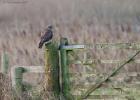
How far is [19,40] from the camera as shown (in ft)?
50.0

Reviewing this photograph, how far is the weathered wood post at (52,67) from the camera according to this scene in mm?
10508

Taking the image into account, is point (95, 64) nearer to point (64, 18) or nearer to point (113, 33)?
point (113, 33)

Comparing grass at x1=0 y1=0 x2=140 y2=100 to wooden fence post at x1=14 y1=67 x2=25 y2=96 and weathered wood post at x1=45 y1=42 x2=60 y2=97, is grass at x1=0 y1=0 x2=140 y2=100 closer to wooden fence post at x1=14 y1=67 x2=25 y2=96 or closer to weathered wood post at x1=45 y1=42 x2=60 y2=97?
weathered wood post at x1=45 y1=42 x2=60 y2=97

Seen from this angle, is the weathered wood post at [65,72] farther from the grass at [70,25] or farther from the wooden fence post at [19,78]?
the wooden fence post at [19,78]

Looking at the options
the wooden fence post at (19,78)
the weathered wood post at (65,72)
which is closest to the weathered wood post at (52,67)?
the weathered wood post at (65,72)

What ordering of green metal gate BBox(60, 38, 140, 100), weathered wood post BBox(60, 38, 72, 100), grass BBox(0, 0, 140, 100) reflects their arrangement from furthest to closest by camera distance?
grass BBox(0, 0, 140, 100), weathered wood post BBox(60, 38, 72, 100), green metal gate BBox(60, 38, 140, 100)

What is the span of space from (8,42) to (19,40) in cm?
28

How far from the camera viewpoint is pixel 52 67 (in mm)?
10523

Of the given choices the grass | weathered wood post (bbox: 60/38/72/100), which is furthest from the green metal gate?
the grass

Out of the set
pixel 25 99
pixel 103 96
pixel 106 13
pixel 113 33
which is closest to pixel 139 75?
pixel 103 96

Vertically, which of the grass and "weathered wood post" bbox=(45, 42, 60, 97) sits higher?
the grass

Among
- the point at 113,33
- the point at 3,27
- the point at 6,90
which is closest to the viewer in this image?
the point at 6,90

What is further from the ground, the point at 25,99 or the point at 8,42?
the point at 8,42

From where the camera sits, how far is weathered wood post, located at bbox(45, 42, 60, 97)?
10.5 m
